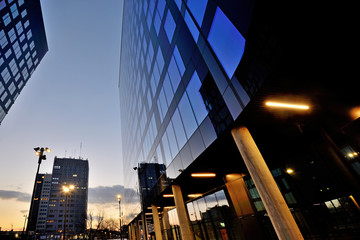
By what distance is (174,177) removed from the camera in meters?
14.9

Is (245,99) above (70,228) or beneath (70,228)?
beneath

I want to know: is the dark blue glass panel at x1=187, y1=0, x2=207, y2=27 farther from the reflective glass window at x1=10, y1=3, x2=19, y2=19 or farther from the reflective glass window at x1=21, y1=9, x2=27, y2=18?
the reflective glass window at x1=21, y1=9, x2=27, y2=18

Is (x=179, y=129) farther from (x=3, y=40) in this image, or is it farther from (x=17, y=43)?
(x=17, y=43)

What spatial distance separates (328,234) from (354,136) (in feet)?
20.0

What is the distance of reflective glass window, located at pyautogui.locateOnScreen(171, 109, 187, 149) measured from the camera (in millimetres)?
13656

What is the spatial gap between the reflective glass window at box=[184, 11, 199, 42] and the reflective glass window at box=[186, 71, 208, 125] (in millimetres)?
2297

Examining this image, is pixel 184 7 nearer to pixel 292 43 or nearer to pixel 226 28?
pixel 226 28

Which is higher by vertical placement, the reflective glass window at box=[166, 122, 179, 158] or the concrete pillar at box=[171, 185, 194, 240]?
the reflective glass window at box=[166, 122, 179, 158]

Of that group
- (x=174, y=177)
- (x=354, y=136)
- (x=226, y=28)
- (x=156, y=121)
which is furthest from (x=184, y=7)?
(x=354, y=136)

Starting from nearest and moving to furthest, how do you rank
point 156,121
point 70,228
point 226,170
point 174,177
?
point 226,170 → point 174,177 → point 156,121 → point 70,228

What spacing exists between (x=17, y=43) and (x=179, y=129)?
5580 cm

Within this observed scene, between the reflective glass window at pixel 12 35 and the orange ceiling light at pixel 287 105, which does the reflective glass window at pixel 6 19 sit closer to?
the reflective glass window at pixel 12 35

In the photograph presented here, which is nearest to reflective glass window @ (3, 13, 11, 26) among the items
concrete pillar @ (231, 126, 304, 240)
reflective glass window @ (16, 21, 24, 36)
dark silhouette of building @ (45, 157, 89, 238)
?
reflective glass window @ (16, 21, 24, 36)

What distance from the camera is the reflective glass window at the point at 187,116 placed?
12.2 meters
